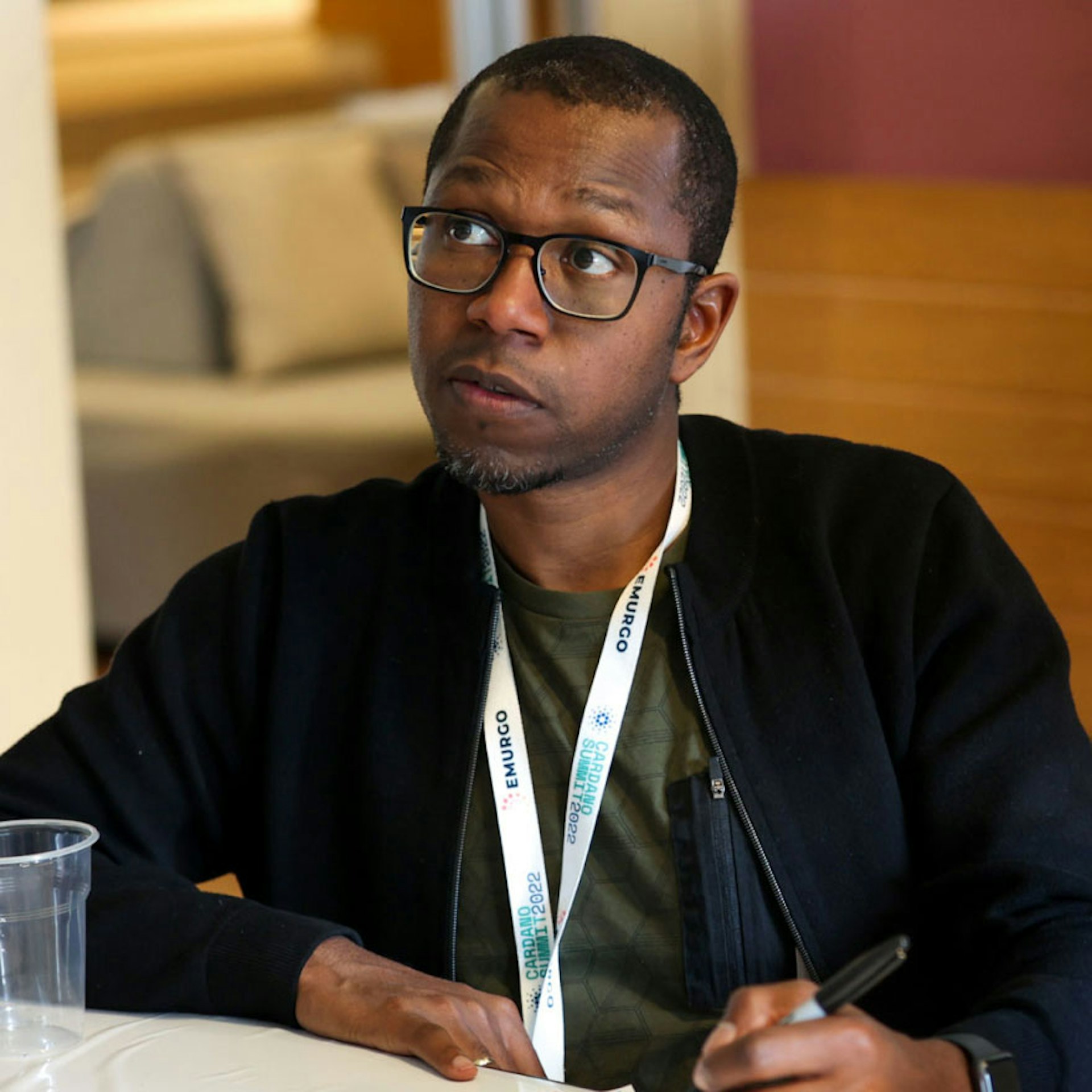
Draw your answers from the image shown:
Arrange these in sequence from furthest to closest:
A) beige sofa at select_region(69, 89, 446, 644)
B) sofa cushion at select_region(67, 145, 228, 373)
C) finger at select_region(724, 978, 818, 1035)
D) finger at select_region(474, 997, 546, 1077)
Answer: beige sofa at select_region(69, 89, 446, 644) → sofa cushion at select_region(67, 145, 228, 373) → finger at select_region(474, 997, 546, 1077) → finger at select_region(724, 978, 818, 1035)

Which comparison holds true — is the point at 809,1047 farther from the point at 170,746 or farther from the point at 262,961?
the point at 170,746

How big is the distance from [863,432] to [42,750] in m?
2.90

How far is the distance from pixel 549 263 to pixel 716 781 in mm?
446

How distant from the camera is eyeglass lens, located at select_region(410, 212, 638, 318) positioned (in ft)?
5.10

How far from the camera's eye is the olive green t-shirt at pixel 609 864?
1.55 metres

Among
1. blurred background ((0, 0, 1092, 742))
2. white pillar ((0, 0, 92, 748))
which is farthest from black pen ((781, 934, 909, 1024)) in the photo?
blurred background ((0, 0, 1092, 742))

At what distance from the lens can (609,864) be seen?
158 cm

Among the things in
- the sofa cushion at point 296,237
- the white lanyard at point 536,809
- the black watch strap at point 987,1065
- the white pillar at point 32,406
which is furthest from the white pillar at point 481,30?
the black watch strap at point 987,1065

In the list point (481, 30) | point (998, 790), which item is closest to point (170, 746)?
point (998, 790)

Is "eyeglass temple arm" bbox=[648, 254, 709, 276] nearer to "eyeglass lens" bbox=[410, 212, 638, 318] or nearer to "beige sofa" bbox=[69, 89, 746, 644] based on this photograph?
"eyeglass lens" bbox=[410, 212, 638, 318]

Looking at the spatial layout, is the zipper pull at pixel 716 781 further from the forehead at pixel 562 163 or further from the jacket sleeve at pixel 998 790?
the forehead at pixel 562 163

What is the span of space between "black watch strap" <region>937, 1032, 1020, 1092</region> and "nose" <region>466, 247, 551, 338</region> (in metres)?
0.64

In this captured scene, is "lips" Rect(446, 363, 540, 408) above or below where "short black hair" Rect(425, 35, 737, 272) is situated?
below

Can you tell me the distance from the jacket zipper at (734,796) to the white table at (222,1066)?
0.90ft
